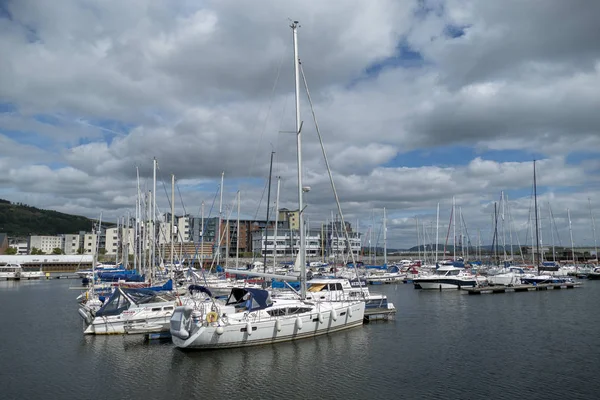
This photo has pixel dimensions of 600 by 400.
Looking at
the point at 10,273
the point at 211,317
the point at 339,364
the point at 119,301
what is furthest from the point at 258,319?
the point at 10,273

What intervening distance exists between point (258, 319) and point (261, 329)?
629 millimetres

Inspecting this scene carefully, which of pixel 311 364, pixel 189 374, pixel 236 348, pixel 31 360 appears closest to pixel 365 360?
pixel 311 364

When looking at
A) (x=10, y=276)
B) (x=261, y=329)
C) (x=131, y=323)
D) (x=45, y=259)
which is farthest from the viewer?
(x=45, y=259)

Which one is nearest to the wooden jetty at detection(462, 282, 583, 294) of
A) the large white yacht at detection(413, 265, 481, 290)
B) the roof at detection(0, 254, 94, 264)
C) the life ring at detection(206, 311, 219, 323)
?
the large white yacht at detection(413, 265, 481, 290)

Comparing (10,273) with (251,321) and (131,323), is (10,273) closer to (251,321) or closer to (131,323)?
(131,323)

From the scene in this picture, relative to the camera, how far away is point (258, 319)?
2956 centimetres

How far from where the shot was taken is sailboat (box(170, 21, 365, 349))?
28266mm

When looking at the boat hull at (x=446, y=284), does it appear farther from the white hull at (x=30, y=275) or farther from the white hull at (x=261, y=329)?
the white hull at (x=30, y=275)

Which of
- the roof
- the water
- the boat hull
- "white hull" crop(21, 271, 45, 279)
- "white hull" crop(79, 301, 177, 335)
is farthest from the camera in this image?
the roof

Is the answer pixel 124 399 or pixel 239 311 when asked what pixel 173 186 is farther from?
pixel 124 399

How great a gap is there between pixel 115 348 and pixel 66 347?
3857mm

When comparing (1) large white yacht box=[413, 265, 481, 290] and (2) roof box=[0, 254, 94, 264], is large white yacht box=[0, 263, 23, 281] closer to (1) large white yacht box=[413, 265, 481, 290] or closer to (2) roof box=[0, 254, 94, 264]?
(2) roof box=[0, 254, 94, 264]

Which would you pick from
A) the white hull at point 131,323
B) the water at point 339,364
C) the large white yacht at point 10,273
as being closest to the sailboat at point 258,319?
the water at point 339,364

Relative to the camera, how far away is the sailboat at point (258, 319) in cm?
2827
